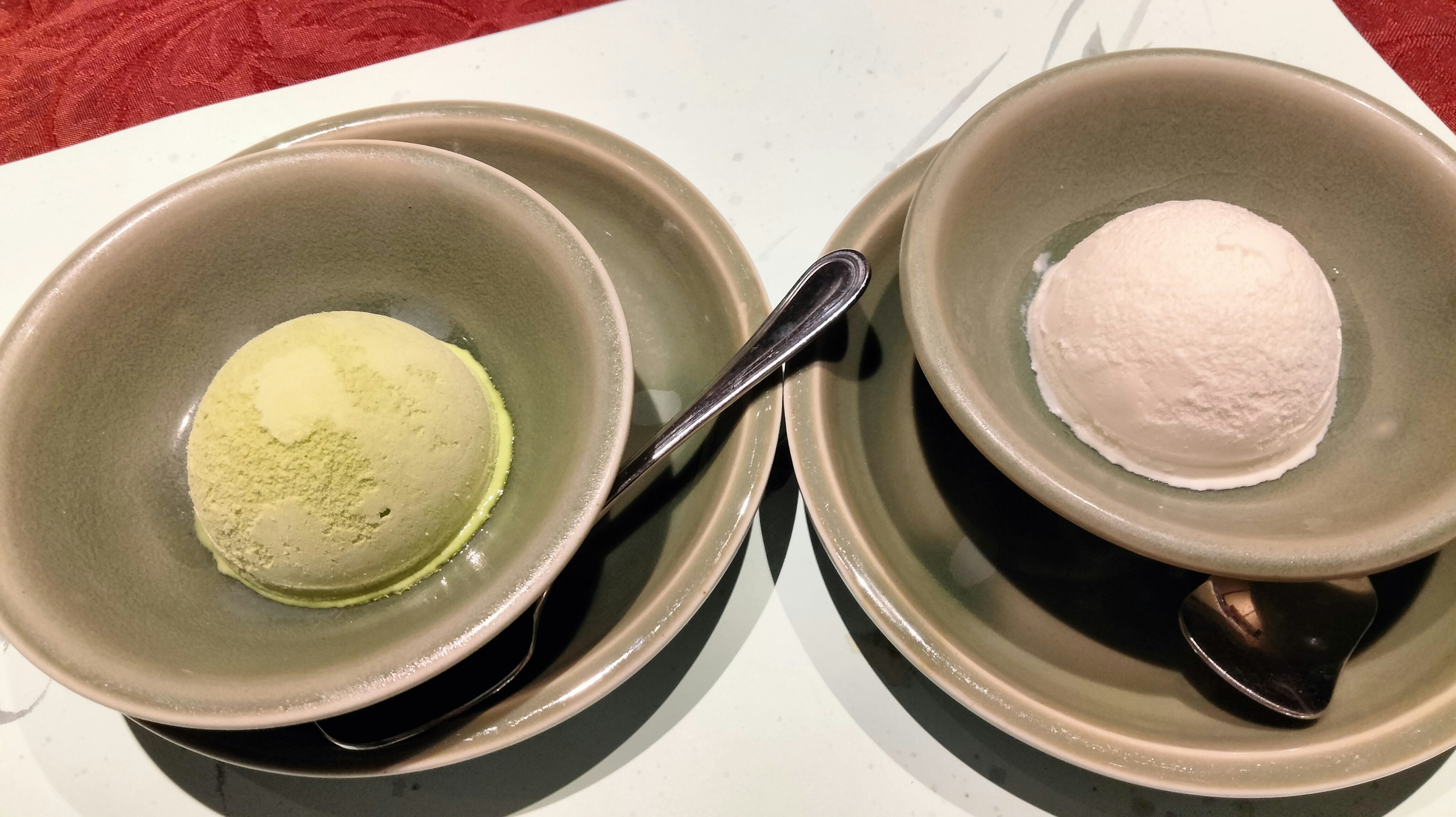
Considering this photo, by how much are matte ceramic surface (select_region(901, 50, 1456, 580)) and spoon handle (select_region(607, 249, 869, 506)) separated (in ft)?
0.24

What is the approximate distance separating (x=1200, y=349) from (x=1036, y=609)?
285 mm

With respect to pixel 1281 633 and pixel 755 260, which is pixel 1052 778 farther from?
pixel 755 260

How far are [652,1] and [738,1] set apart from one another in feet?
0.40

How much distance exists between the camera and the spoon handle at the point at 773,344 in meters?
0.68

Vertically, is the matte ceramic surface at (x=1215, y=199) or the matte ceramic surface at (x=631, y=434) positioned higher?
the matte ceramic surface at (x=631, y=434)

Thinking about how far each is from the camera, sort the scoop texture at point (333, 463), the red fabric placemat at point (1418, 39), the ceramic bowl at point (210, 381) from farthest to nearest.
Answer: the red fabric placemat at point (1418, 39)
the scoop texture at point (333, 463)
the ceramic bowl at point (210, 381)

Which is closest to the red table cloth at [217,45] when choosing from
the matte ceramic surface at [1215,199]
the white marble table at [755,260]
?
the white marble table at [755,260]

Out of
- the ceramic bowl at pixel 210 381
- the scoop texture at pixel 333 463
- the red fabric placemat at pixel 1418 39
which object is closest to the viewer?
the ceramic bowl at pixel 210 381

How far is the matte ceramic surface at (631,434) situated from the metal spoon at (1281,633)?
0.40 metres

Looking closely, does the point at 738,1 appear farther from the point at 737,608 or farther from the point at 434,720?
the point at 434,720

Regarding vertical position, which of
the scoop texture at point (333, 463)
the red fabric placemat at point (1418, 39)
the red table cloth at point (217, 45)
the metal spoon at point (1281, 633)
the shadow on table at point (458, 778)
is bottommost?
the metal spoon at point (1281, 633)

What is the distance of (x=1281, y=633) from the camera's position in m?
0.66

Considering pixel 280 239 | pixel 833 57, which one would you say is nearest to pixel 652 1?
pixel 833 57

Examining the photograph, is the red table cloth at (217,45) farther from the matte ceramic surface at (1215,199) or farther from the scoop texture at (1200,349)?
the scoop texture at (1200,349)
